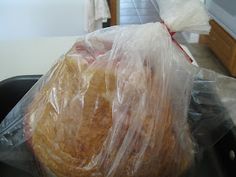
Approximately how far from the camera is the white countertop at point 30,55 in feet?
1.87

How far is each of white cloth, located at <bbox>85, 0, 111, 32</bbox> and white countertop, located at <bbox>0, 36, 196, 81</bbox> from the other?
0.53 meters

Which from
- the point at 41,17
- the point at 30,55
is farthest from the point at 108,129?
the point at 41,17

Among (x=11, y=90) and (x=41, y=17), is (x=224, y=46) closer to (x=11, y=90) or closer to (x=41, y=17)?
(x=41, y=17)

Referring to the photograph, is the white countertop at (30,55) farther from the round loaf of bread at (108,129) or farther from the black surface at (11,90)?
the round loaf of bread at (108,129)

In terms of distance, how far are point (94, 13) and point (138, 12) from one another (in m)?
1.78

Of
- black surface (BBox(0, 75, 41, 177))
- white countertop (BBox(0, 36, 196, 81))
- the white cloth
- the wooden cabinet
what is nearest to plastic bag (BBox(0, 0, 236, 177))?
black surface (BBox(0, 75, 41, 177))

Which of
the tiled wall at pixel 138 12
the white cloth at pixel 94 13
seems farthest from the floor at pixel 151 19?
the white cloth at pixel 94 13

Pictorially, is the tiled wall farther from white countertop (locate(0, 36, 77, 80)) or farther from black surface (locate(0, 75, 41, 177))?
black surface (locate(0, 75, 41, 177))

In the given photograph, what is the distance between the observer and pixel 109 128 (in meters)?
0.27

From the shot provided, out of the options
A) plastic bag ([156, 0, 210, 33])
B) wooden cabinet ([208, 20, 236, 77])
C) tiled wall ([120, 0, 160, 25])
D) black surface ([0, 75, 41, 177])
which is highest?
plastic bag ([156, 0, 210, 33])

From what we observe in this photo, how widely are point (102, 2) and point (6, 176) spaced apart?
39.0 inches

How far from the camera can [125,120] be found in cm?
27

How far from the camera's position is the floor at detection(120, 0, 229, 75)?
6.37ft

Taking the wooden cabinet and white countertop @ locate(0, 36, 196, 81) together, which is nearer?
white countertop @ locate(0, 36, 196, 81)
